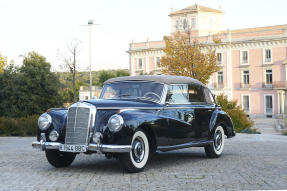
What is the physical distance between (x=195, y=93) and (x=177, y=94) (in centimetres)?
84

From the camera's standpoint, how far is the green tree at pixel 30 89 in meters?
36.8

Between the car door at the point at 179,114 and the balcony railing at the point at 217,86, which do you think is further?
the balcony railing at the point at 217,86

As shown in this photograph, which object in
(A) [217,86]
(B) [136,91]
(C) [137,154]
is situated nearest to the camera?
(C) [137,154]

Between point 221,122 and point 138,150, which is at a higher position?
point 221,122

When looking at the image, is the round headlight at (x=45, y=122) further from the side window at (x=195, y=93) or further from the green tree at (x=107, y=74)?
the green tree at (x=107, y=74)

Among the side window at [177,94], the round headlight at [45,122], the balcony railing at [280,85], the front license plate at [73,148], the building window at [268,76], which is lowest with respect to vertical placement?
the front license plate at [73,148]

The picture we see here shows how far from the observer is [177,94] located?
10297 mm

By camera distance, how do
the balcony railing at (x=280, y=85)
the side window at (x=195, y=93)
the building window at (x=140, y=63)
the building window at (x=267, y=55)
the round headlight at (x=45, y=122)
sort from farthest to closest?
1. the building window at (x=140, y=63)
2. the building window at (x=267, y=55)
3. the balcony railing at (x=280, y=85)
4. the side window at (x=195, y=93)
5. the round headlight at (x=45, y=122)

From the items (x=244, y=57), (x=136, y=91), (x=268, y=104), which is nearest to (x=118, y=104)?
(x=136, y=91)

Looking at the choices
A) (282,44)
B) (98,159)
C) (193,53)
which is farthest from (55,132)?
(282,44)

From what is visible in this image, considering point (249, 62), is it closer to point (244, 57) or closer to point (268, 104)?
point (244, 57)

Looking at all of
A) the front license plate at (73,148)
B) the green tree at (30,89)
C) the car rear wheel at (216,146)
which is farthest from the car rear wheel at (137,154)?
the green tree at (30,89)

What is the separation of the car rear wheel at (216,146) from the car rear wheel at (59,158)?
10.8 ft

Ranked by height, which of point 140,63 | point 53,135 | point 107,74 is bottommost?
point 53,135
